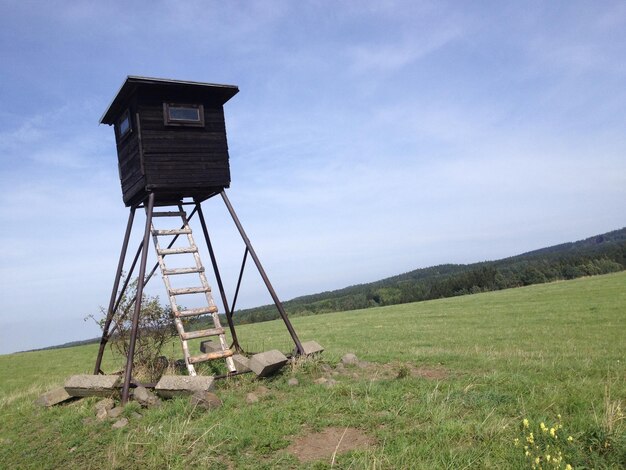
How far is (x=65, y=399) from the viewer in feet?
33.5

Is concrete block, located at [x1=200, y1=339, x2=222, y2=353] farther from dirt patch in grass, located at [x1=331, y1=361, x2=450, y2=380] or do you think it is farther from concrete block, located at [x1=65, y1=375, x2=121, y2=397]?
dirt patch in grass, located at [x1=331, y1=361, x2=450, y2=380]

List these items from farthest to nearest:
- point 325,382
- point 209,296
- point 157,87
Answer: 1. point 157,87
2. point 209,296
3. point 325,382

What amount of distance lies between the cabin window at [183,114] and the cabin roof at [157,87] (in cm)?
43

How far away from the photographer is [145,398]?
29.9 feet

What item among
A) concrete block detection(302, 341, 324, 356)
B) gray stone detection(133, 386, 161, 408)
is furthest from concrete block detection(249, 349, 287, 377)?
gray stone detection(133, 386, 161, 408)

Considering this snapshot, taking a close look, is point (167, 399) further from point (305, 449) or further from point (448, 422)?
point (448, 422)

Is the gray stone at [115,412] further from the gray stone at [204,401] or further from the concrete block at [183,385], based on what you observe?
the gray stone at [204,401]

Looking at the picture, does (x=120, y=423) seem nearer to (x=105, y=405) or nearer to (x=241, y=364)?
(x=105, y=405)

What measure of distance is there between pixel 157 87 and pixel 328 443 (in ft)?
31.6

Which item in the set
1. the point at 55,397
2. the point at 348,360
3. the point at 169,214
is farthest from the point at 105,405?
the point at 348,360

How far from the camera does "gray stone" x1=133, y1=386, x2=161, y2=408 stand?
29.7 ft

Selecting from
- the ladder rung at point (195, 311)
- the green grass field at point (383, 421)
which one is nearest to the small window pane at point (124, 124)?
the ladder rung at point (195, 311)

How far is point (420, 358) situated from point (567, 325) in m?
12.2

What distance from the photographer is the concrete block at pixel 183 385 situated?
8.98m
